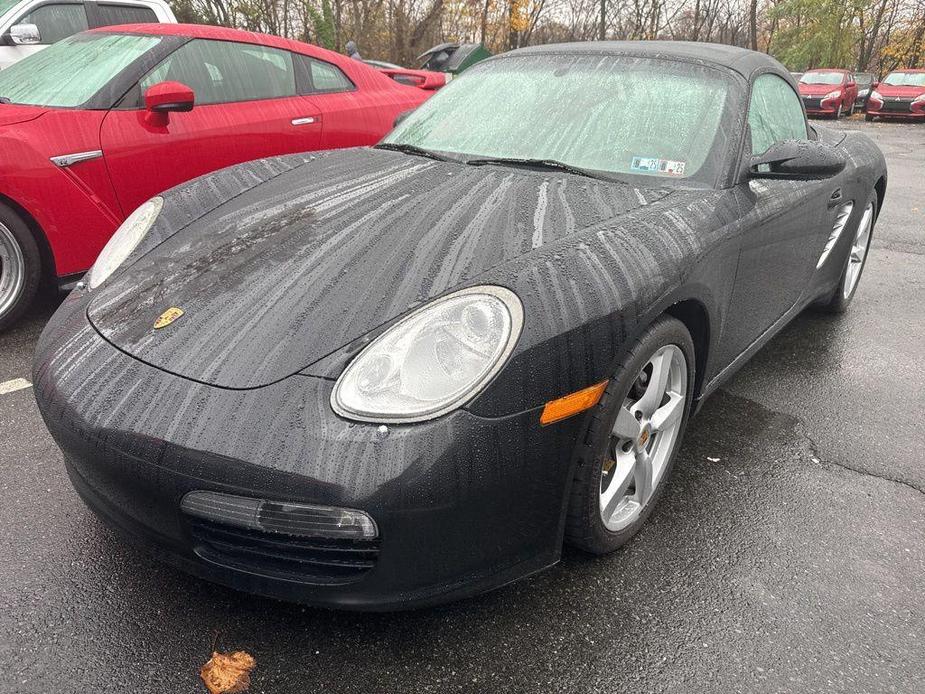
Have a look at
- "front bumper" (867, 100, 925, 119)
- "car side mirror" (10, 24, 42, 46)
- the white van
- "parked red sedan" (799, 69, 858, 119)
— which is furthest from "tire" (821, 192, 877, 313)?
"front bumper" (867, 100, 925, 119)

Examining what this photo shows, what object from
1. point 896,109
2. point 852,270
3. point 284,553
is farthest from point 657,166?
point 896,109

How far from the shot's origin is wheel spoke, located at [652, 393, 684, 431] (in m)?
2.12

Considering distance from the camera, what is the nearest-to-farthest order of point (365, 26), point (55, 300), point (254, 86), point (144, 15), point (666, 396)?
point (666, 396) → point (55, 300) → point (254, 86) → point (144, 15) → point (365, 26)

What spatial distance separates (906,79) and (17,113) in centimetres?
2486

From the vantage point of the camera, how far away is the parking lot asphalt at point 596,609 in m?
1.66

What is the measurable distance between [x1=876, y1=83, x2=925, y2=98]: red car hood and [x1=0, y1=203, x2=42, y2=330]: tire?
23376mm

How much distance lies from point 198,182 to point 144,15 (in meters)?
5.28

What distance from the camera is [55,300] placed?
392 cm

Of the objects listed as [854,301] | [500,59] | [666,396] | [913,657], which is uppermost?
[500,59]

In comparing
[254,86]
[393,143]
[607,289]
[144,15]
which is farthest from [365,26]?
[607,289]

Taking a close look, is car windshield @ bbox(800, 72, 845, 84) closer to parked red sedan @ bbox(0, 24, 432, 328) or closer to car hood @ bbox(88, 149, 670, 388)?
parked red sedan @ bbox(0, 24, 432, 328)

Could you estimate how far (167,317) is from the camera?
1785mm

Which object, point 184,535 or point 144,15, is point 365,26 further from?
point 184,535

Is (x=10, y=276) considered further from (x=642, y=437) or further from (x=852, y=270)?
(x=852, y=270)
